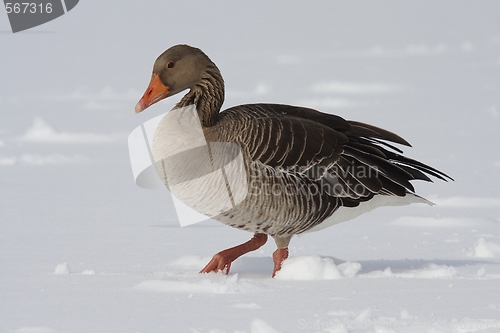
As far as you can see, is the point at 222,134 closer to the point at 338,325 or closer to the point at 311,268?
the point at 311,268

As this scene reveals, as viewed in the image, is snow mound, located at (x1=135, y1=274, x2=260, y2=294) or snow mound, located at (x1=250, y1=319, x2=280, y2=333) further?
snow mound, located at (x1=135, y1=274, x2=260, y2=294)

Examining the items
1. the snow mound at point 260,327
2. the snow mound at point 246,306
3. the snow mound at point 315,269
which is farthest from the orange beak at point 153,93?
the snow mound at point 260,327

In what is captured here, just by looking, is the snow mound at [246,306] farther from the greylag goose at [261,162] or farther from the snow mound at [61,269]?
the snow mound at [61,269]

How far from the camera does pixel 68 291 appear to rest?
4945mm

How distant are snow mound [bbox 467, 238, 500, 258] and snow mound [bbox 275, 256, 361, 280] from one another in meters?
1.55

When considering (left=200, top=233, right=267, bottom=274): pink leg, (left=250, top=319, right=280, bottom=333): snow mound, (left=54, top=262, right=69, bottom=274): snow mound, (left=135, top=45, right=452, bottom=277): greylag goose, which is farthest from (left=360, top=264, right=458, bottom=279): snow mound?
(left=54, top=262, right=69, bottom=274): snow mound

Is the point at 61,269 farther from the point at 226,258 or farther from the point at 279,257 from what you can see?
the point at 279,257

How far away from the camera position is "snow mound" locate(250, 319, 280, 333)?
13.0 feet

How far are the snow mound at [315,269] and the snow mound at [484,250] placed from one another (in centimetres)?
155

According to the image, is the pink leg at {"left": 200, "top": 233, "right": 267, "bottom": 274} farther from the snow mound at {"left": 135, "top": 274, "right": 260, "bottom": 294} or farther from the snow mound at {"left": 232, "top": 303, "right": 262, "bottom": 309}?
the snow mound at {"left": 232, "top": 303, "right": 262, "bottom": 309}

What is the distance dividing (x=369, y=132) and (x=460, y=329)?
2605 millimetres

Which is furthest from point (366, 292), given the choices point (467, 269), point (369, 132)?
point (369, 132)

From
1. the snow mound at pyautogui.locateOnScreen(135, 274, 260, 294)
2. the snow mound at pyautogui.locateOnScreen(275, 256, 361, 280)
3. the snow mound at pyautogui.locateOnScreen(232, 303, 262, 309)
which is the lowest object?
the snow mound at pyautogui.locateOnScreen(275, 256, 361, 280)

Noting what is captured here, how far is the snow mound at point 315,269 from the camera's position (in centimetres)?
558
